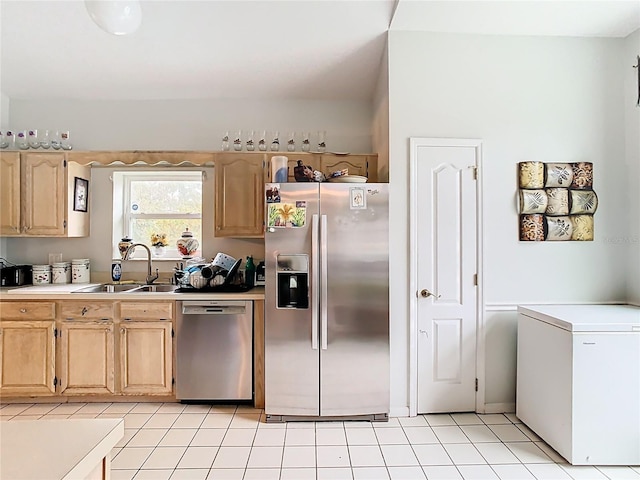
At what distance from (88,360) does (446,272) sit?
2869 millimetres

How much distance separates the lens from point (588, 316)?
2.53 meters

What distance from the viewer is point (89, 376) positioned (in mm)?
3148

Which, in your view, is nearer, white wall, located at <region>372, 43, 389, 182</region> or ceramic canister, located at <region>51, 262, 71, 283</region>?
white wall, located at <region>372, 43, 389, 182</region>

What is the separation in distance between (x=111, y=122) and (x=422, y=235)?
124 inches

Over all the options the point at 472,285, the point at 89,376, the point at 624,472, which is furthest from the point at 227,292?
the point at 624,472

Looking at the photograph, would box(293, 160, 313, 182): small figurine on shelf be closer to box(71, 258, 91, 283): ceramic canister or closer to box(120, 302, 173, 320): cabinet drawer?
box(120, 302, 173, 320): cabinet drawer

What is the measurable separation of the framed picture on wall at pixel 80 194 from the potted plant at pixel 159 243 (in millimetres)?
674

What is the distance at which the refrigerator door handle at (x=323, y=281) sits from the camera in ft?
9.27

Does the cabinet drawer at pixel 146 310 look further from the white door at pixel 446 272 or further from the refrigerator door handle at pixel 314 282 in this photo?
the white door at pixel 446 272

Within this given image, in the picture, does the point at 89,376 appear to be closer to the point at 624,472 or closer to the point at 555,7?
the point at 624,472

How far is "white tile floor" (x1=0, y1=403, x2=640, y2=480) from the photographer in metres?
2.23

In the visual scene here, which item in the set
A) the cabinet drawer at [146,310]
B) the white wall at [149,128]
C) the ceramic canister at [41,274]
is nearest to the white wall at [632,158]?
the white wall at [149,128]

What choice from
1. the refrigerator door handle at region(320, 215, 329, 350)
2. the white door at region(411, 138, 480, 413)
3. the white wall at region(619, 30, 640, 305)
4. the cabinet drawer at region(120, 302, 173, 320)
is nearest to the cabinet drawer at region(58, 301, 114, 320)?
the cabinet drawer at region(120, 302, 173, 320)

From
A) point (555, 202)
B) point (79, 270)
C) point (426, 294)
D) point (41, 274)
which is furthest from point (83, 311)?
point (555, 202)
